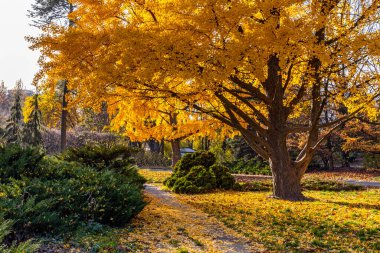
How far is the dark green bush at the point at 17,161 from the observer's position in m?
6.74

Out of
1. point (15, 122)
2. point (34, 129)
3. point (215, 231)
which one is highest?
point (15, 122)

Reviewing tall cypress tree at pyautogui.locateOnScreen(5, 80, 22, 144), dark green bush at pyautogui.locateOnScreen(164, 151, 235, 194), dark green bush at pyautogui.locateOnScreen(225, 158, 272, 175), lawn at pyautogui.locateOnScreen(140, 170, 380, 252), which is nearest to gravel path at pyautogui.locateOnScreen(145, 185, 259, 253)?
lawn at pyautogui.locateOnScreen(140, 170, 380, 252)

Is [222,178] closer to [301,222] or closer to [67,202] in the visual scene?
[301,222]

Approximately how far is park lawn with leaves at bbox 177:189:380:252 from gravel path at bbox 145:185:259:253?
243mm

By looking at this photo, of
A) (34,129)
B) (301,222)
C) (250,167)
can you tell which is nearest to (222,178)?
(301,222)

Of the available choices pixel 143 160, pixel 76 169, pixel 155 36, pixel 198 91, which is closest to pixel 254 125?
pixel 198 91

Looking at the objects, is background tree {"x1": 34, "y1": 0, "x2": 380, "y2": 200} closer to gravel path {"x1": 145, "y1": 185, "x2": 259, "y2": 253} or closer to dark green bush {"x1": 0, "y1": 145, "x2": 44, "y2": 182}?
dark green bush {"x1": 0, "y1": 145, "x2": 44, "y2": 182}

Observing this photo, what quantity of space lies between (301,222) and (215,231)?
1958mm

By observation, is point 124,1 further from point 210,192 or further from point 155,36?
point 210,192

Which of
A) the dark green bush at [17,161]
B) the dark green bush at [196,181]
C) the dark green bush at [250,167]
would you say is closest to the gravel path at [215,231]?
the dark green bush at [196,181]

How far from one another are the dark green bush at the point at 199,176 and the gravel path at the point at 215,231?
286 cm

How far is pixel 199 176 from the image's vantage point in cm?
1309

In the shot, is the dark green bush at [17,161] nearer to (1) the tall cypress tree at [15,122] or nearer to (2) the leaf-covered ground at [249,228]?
(2) the leaf-covered ground at [249,228]

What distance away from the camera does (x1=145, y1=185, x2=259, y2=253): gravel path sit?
559cm
